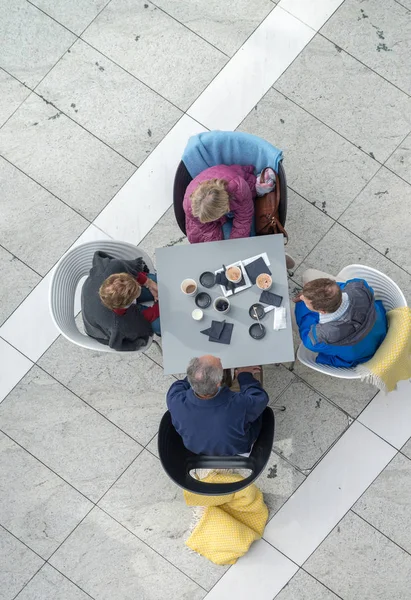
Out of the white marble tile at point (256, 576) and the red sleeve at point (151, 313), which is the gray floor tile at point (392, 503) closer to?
the white marble tile at point (256, 576)

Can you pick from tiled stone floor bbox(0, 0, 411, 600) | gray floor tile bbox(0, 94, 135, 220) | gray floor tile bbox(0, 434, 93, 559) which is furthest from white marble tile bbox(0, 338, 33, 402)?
gray floor tile bbox(0, 94, 135, 220)

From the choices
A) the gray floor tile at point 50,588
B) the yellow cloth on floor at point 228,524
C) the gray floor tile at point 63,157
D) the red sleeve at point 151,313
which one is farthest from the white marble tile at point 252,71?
the gray floor tile at point 50,588

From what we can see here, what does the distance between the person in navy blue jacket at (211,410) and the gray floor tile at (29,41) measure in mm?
2708

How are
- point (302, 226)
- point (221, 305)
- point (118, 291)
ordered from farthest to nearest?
point (302, 226) → point (221, 305) → point (118, 291)

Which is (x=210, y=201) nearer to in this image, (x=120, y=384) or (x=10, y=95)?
(x=120, y=384)

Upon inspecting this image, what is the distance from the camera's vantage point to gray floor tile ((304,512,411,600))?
4102mm

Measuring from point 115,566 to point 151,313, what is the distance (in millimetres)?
1851

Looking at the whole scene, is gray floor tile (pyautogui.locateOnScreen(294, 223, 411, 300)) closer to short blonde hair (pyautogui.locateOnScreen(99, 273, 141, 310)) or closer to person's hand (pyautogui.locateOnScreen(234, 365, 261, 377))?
person's hand (pyautogui.locateOnScreen(234, 365, 261, 377))

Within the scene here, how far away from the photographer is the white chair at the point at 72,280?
11.5 ft

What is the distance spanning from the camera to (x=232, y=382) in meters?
3.85

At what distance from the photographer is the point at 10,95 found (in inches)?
179

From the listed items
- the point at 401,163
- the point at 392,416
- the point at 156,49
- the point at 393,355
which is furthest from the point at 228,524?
the point at 156,49

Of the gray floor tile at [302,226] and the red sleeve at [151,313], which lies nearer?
the red sleeve at [151,313]

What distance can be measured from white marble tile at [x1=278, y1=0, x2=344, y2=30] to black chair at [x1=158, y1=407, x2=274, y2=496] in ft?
9.37
